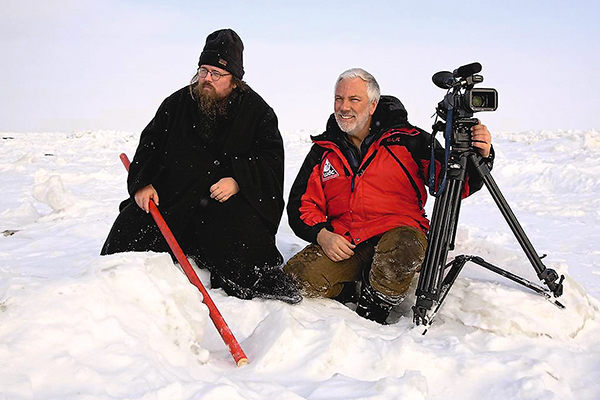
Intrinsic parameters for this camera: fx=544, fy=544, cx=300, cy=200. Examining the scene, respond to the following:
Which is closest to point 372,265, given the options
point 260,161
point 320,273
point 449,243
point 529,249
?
point 320,273

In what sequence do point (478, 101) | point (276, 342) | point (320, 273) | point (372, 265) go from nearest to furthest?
point (276, 342), point (478, 101), point (372, 265), point (320, 273)

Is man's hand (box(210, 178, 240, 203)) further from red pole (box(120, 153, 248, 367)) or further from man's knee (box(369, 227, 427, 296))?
man's knee (box(369, 227, 427, 296))

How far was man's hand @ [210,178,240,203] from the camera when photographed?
300cm

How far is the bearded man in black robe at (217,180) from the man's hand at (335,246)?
279mm

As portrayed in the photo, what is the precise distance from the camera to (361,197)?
2934 millimetres

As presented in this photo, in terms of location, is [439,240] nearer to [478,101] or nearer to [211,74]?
[478,101]

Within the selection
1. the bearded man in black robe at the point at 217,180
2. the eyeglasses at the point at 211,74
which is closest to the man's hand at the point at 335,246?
the bearded man in black robe at the point at 217,180

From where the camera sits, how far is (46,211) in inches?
228

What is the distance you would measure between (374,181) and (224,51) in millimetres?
1111

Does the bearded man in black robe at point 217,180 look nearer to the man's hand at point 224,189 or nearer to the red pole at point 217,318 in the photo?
the man's hand at point 224,189

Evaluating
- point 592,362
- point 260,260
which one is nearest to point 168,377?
point 260,260

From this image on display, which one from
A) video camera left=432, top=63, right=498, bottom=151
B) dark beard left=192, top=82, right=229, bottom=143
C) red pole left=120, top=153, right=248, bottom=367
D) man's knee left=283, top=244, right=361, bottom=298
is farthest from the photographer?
dark beard left=192, top=82, right=229, bottom=143

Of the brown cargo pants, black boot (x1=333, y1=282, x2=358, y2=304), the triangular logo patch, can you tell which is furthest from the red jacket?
black boot (x1=333, y1=282, x2=358, y2=304)

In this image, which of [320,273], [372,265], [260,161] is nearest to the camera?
[372,265]
